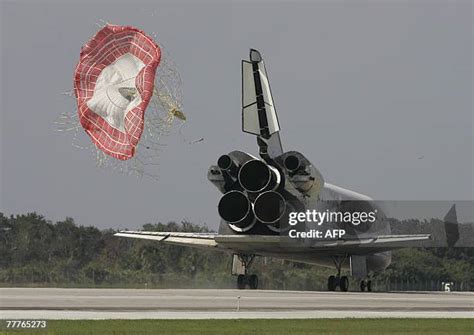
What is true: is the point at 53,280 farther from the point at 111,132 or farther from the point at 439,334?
the point at 439,334

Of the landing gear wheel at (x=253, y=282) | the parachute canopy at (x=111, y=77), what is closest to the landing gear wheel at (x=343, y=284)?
the landing gear wheel at (x=253, y=282)

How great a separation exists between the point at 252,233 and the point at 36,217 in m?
19.8

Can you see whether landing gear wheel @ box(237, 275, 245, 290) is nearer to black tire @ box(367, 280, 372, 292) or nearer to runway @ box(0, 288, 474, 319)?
black tire @ box(367, 280, 372, 292)

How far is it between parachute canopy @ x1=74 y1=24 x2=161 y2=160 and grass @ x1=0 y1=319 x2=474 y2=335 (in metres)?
3.77

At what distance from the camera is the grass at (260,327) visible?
737 inches

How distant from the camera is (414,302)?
2962 centimetres

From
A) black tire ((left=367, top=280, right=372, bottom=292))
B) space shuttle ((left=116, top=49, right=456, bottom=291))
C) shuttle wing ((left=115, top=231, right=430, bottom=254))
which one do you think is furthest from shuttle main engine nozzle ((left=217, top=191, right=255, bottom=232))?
black tire ((left=367, top=280, right=372, bottom=292))

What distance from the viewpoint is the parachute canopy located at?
21516 mm

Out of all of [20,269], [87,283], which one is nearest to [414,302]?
[87,283]

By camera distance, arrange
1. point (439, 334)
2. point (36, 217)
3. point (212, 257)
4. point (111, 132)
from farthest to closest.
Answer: point (36, 217) → point (212, 257) → point (111, 132) → point (439, 334)

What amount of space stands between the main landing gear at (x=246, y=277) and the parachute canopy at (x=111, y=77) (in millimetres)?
Answer: 19451

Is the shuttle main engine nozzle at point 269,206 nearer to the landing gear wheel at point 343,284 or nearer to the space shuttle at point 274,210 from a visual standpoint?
the space shuttle at point 274,210

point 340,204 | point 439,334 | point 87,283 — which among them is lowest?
point 439,334

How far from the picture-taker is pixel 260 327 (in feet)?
64.5
